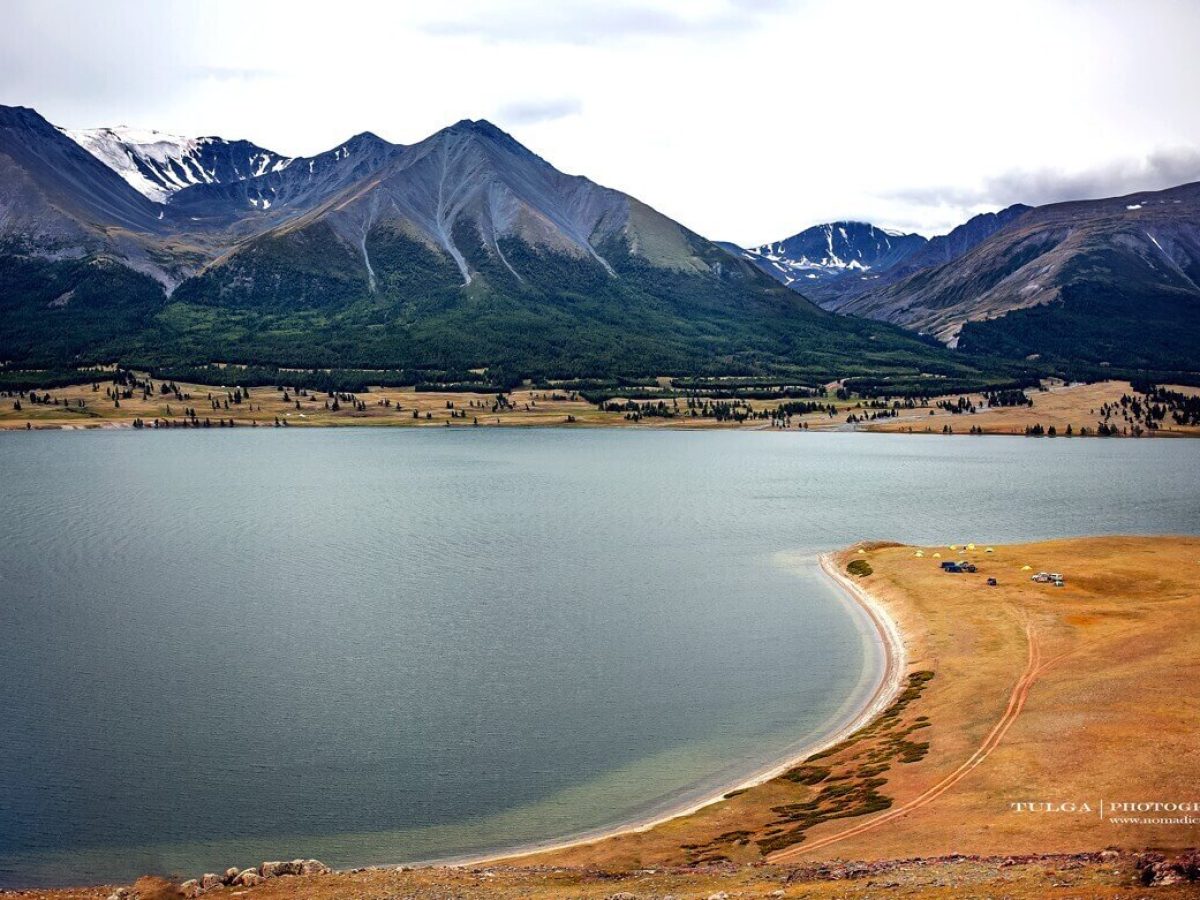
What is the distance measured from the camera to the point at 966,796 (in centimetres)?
4016

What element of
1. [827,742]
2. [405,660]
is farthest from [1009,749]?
[405,660]

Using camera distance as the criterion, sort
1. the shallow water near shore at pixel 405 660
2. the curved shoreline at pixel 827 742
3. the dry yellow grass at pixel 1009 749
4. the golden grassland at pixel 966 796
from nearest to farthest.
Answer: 1. the golden grassland at pixel 966 796
2. the dry yellow grass at pixel 1009 749
3. the curved shoreline at pixel 827 742
4. the shallow water near shore at pixel 405 660

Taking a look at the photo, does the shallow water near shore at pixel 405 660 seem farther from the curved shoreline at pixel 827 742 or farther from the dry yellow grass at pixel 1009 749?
the dry yellow grass at pixel 1009 749

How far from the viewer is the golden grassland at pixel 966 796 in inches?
1265

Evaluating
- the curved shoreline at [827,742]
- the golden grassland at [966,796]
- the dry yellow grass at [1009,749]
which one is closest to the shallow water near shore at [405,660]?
the curved shoreline at [827,742]

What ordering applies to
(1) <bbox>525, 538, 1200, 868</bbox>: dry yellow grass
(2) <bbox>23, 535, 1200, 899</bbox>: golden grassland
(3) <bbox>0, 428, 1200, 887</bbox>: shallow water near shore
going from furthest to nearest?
(3) <bbox>0, 428, 1200, 887</bbox>: shallow water near shore → (1) <bbox>525, 538, 1200, 868</bbox>: dry yellow grass → (2) <bbox>23, 535, 1200, 899</bbox>: golden grassland

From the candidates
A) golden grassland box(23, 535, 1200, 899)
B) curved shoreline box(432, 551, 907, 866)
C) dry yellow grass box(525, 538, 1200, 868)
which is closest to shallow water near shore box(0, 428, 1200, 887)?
curved shoreline box(432, 551, 907, 866)

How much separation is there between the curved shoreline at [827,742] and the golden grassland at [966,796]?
32.0 inches

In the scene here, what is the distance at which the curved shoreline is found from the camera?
130 ft

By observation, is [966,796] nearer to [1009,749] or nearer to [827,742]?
[1009,749]

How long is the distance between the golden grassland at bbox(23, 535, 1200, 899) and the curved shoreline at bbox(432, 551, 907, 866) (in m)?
0.81

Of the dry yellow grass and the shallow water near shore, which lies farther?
the shallow water near shore

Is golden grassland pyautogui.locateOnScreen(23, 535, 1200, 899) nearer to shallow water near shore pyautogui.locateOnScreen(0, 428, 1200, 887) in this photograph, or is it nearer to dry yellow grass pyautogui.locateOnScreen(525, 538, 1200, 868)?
dry yellow grass pyautogui.locateOnScreen(525, 538, 1200, 868)

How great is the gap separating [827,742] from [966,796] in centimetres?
1211
